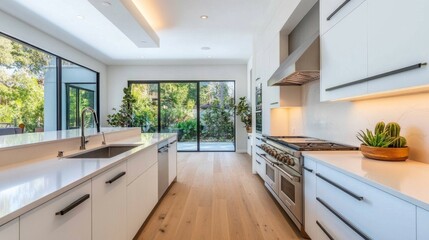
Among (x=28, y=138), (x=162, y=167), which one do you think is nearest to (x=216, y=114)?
(x=162, y=167)

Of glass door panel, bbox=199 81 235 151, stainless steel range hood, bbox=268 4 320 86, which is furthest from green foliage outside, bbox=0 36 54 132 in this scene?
stainless steel range hood, bbox=268 4 320 86

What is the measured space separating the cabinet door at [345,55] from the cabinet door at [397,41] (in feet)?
0.24

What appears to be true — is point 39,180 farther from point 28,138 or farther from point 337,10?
point 337,10

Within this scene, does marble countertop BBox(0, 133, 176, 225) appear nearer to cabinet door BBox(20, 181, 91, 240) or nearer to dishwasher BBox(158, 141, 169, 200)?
cabinet door BBox(20, 181, 91, 240)

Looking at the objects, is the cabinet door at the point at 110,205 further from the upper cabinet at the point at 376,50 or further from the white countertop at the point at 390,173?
the upper cabinet at the point at 376,50

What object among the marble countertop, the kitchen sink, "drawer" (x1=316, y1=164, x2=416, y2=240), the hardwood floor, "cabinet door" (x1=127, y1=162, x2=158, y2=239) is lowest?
the hardwood floor

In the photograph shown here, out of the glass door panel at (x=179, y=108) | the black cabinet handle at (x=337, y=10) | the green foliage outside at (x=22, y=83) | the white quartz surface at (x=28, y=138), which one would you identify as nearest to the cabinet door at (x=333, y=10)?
the black cabinet handle at (x=337, y=10)

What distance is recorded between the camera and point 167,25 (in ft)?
14.4

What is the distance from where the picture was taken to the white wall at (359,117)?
1.50 meters

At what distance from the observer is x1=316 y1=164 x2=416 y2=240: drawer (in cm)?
98

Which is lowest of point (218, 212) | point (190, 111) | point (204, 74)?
point (218, 212)

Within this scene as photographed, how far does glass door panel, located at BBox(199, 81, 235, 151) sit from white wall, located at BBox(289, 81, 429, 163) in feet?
13.6

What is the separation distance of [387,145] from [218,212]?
1.95 metres

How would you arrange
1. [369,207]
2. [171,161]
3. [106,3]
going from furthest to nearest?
1. [171,161]
2. [106,3]
3. [369,207]
